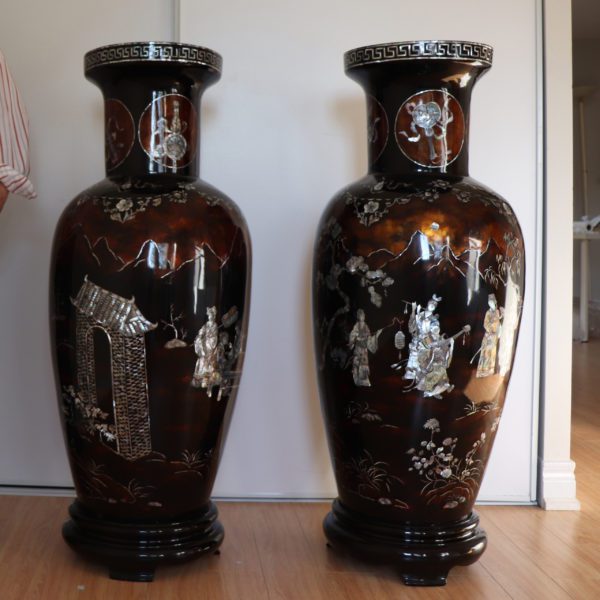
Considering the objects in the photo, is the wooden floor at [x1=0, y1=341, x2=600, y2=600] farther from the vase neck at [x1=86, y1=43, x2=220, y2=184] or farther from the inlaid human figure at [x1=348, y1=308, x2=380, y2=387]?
the vase neck at [x1=86, y1=43, x2=220, y2=184]

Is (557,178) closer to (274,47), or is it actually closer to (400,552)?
(274,47)

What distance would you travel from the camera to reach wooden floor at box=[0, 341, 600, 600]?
6.26ft

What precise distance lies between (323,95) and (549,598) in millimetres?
1370

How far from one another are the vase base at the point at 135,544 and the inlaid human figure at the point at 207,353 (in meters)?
0.31

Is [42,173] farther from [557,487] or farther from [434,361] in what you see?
[557,487]

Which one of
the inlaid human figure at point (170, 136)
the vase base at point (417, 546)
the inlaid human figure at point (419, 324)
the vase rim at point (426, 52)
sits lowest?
the vase base at point (417, 546)

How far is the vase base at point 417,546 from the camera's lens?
1971 mm

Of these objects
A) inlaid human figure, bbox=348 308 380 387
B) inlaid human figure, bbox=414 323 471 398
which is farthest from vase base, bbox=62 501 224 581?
inlaid human figure, bbox=414 323 471 398

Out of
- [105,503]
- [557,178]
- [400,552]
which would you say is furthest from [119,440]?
[557,178]

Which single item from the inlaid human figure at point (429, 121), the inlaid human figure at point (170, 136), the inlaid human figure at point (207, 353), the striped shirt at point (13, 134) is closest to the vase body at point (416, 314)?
the inlaid human figure at point (429, 121)

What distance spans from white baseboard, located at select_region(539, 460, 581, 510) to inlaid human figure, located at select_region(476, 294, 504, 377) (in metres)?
0.72

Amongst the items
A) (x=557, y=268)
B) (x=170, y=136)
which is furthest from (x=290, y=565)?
(x=557, y=268)

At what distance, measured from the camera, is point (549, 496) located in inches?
99.4

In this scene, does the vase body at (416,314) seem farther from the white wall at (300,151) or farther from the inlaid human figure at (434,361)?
the white wall at (300,151)
